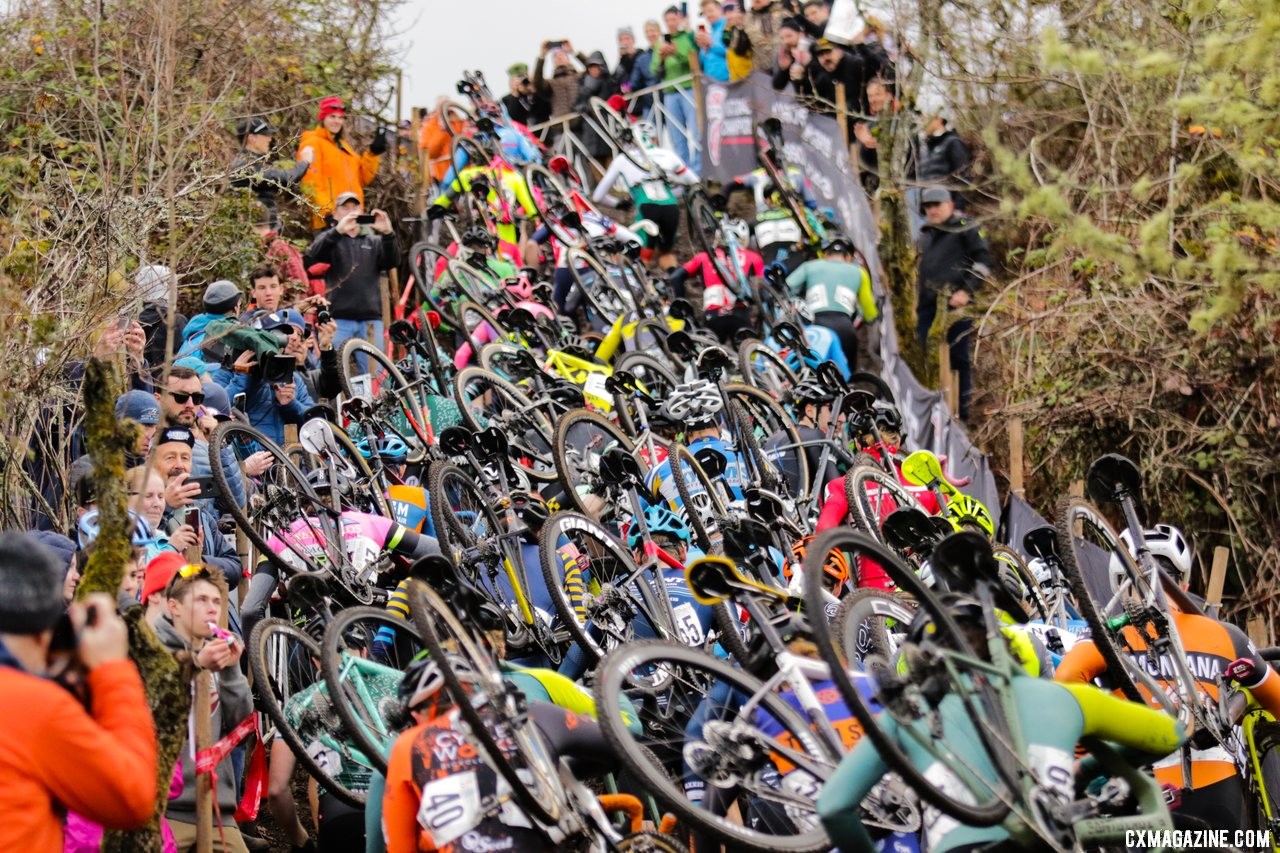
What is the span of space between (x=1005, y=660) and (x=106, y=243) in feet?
22.6

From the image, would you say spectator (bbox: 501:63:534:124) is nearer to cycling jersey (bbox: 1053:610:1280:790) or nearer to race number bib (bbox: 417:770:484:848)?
cycling jersey (bbox: 1053:610:1280:790)

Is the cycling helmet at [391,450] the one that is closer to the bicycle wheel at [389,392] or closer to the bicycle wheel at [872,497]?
the bicycle wheel at [389,392]

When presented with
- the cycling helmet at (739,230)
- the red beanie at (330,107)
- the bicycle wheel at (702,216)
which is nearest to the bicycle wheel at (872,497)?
the cycling helmet at (739,230)

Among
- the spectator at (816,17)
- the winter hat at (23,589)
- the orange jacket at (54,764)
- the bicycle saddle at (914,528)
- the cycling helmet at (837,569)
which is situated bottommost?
the cycling helmet at (837,569)

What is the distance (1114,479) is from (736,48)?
1422 centimetres

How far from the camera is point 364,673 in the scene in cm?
764

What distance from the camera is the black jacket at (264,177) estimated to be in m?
13.9

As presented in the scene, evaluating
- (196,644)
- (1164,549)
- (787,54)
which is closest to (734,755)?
(196,644)

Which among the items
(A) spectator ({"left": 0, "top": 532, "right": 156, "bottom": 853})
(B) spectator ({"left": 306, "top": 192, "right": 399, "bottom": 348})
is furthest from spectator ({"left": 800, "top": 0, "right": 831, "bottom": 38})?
(A) spectator ({"left": 0, "top": 532, "right": 156, "bottom": 853})

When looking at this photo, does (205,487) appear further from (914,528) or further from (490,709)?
(490,709)

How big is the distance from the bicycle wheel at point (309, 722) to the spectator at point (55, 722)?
115 inches

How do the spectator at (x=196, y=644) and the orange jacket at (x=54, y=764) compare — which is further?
the spectator at (x=196, y=644)

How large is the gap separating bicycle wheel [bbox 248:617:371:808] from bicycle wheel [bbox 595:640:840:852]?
1.95m

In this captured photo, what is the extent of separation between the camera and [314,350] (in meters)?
13.1
